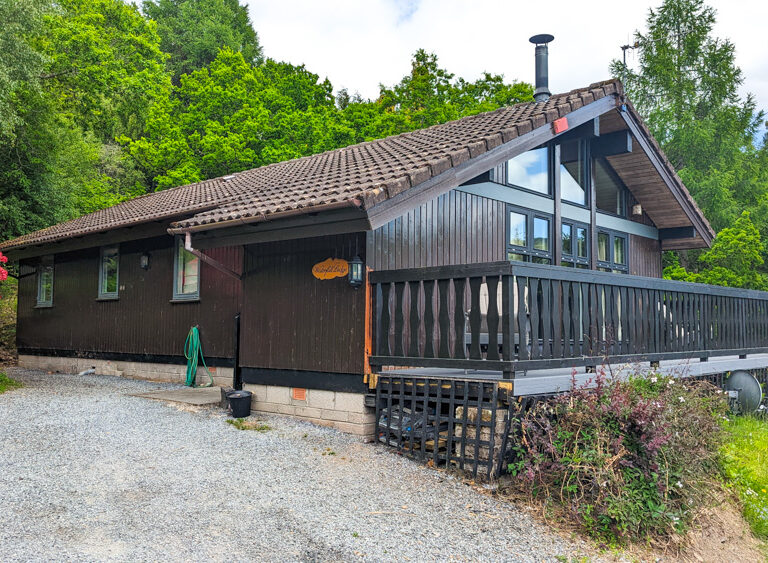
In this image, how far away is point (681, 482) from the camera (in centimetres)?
511

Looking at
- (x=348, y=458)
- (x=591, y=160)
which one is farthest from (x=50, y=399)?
(x=591, y=160)

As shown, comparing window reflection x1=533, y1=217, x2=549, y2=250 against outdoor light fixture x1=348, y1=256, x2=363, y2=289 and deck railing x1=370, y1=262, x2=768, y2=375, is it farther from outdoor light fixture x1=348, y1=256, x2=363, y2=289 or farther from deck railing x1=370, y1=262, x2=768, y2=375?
outdoor light fixture x1=348, y1=256, x2=363, y2=289

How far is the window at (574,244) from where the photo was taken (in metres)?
10.5

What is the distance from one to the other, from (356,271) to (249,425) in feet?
7.74

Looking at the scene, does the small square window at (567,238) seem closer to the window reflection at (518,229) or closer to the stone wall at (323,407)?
the window reflection at (518,229)

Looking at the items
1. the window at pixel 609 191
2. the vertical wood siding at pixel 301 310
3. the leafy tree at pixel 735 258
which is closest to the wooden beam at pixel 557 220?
the window at pixel 609 191

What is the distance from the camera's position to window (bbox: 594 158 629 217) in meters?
11.4

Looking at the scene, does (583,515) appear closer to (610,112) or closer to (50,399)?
(610,112)

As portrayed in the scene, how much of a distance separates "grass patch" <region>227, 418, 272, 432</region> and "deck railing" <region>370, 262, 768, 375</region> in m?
1.64

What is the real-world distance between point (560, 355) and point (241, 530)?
3.52 meters

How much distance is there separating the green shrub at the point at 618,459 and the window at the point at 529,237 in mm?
4194

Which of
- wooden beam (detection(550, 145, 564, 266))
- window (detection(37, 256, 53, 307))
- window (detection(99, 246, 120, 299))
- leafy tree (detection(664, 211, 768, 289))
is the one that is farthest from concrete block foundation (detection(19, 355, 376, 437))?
leafy tree (detection(664, 211, 768, 289))

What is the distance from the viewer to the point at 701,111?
27.0 m

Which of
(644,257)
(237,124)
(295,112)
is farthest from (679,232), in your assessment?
(237,124)
